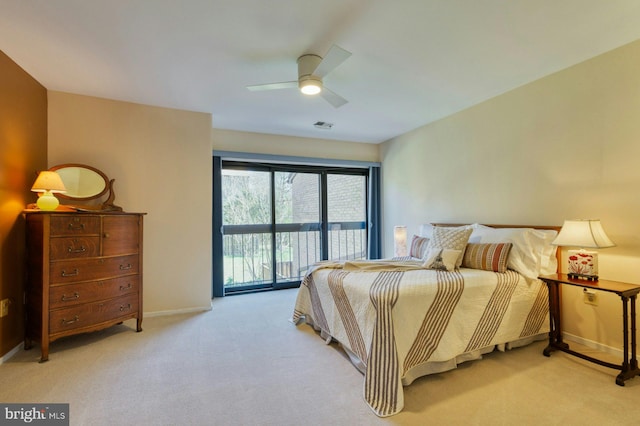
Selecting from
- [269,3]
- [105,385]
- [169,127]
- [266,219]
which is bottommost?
[105,385]

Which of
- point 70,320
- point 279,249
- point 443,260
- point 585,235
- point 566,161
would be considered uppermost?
point 566,161

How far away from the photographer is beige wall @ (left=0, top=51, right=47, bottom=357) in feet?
7.69

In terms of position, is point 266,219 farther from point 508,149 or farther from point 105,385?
point 508,149

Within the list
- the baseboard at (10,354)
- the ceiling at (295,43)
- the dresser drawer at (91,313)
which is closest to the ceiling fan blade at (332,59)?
the ceiling at (295,43)

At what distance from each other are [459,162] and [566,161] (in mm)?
1149

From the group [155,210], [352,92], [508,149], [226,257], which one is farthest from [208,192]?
[508,149]

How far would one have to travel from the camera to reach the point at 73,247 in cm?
253

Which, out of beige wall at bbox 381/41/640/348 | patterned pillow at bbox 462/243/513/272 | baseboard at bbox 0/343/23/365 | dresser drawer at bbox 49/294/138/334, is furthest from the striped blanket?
baseboard at bbox 0/343/23/365

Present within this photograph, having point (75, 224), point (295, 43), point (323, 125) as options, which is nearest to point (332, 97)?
point (295, 43)

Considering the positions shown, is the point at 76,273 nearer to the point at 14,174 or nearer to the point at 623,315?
the point at 14,174

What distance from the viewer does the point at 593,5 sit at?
1835 mm

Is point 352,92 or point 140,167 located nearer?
point 352,92

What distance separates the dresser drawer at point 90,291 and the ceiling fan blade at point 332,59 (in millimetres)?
2623

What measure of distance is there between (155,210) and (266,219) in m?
1.58
